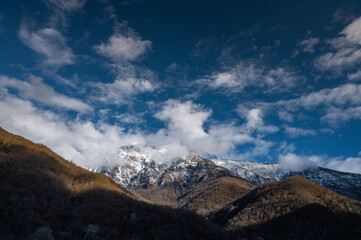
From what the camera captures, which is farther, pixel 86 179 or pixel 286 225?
pixel 286 225

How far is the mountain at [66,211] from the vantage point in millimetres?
20781

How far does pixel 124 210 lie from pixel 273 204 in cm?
15961

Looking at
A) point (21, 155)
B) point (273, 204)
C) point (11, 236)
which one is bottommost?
point (11, 236)

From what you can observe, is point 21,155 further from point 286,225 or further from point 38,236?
point 286,225

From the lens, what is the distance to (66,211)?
2592 centimetres

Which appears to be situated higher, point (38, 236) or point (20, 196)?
point (20, 196)

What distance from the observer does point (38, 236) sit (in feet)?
60.0

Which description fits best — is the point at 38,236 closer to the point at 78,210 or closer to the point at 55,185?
the point at 78,210

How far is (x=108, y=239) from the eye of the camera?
74.9ft

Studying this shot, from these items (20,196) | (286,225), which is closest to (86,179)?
(20,196)

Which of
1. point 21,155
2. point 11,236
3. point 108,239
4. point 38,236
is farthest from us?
point 21,155

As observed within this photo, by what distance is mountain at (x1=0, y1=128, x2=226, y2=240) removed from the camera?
68.2ft

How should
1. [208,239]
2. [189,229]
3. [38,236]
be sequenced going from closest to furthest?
[38,236] < [208,239] < [189,229]

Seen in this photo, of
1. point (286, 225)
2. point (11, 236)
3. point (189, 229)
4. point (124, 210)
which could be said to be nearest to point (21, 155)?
point (124, 210)
